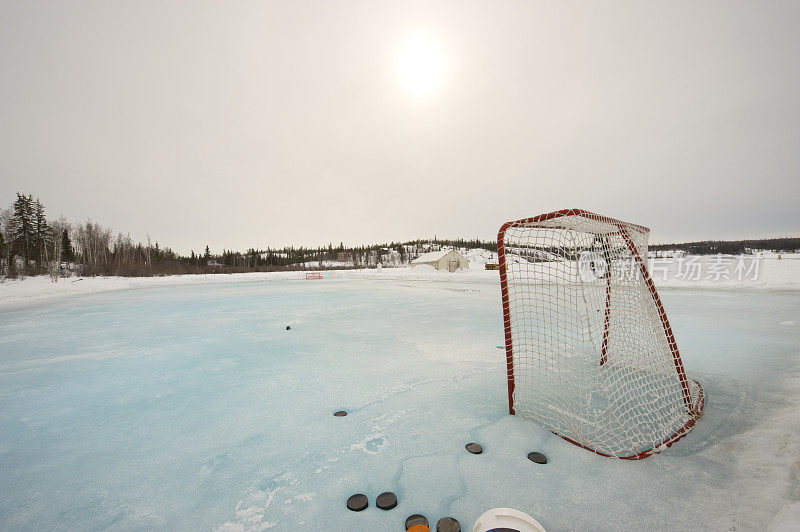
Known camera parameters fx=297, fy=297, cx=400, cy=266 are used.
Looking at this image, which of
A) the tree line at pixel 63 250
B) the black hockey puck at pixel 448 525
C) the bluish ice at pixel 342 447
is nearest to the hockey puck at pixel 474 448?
the bluish ice at pixel 342 447

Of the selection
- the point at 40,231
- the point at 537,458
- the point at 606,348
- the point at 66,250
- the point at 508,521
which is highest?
the point at 40,231

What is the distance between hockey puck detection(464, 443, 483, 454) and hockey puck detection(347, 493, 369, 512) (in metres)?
0.86

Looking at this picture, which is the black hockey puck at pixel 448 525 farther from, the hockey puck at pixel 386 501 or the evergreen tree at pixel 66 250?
the evergreen tree at pixel 66 250

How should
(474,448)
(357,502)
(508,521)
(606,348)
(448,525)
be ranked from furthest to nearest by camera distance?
1. (606,348)
2. (474,448)
3. (357,502)
4. (448,525)
5. (508,521)

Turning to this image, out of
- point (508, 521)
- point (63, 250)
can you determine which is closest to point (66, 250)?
point (63, 250)

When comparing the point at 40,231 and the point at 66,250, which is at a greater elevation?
the point at 40,231

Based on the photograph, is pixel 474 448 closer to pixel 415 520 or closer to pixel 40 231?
pixel 415 520

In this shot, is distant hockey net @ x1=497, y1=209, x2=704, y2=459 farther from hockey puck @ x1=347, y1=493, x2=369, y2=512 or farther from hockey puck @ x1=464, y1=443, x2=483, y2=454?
hockey puck @ x1=347, y1=493, x2=369, y2=512

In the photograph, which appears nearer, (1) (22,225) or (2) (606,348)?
(2) (606,348)

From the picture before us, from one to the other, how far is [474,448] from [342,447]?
1008 mm

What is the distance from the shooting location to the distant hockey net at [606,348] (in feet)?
8.09

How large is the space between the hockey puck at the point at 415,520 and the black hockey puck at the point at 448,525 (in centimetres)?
7

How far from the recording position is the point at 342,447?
2.30 meters

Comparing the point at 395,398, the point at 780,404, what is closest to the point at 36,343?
the point at 395,398
